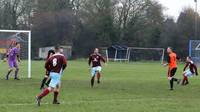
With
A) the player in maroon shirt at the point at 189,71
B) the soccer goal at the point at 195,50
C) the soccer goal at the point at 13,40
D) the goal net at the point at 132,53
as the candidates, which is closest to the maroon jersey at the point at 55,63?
the player in maroon shirt at the point at 189,71

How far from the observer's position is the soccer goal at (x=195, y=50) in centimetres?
6000

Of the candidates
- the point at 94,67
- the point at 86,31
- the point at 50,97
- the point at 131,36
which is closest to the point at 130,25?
the point at 131,36

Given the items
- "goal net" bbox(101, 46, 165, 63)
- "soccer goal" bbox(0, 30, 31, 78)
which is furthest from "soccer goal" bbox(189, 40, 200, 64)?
"soccer goal" bbox(0, 30, 31, 78)

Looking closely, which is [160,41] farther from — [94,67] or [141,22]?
[94,67]

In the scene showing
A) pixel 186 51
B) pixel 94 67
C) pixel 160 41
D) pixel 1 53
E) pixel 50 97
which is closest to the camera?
pixel 50 97

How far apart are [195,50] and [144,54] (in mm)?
32446

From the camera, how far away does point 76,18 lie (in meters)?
97.1

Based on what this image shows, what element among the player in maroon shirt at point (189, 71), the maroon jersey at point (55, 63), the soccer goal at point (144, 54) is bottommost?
the soccer goal at point (144, 54)

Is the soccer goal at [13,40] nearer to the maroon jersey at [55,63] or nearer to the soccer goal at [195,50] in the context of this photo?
the maroon jersey at [55,63]

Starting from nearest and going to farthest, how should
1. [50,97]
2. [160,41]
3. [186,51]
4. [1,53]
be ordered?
1. [50,97]
2. [1,53]
3. [186,51]
4. [160,41]

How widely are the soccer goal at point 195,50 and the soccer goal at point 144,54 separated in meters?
29.7

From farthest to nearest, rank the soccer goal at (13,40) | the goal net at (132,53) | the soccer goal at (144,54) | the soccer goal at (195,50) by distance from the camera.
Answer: the soccer goal at (144,54), the goal net at (132,53), the soccer goal at (195,50), the soccer goal at (13,40)

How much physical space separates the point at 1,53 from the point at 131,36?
65.2 metres

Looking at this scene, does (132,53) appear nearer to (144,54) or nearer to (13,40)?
(144,54)
